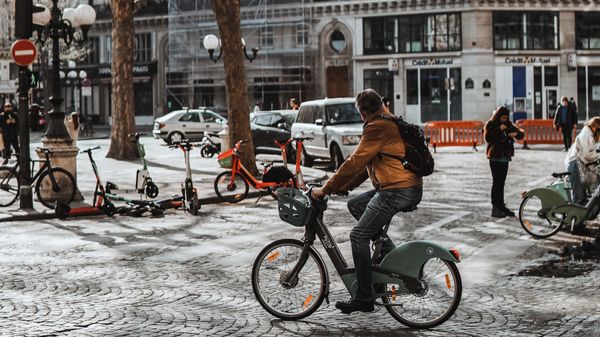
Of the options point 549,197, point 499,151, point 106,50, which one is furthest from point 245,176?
point 106,50

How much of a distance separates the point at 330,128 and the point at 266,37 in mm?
32473

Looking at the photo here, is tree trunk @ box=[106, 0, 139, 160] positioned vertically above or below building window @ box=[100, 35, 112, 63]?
below

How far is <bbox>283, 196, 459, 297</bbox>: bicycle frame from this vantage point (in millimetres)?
7281

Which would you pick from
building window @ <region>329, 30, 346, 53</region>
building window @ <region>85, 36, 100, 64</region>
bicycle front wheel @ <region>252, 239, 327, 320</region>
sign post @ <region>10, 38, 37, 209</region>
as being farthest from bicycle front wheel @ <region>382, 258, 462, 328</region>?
building window @ <region>85, 36, 100, 64</region>

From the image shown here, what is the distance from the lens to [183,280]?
31.9 ft

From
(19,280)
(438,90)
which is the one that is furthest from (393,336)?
(438,90)

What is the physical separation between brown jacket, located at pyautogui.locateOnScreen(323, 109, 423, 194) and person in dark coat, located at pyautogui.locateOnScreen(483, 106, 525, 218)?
786 centimetres

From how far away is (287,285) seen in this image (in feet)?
25.3

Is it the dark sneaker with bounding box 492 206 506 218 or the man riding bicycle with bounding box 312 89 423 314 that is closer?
the man riding bicycle with bounding box 312 89 423 314

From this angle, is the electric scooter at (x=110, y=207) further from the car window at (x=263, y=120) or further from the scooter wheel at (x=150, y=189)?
the car window at (x=263, y=120)

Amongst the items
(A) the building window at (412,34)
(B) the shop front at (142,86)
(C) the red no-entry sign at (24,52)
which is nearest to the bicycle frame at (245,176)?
(C) the red no-entry sign at (24,52)

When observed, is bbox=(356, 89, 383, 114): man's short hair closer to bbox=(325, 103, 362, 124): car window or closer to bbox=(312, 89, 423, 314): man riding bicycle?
bbox=(312, 89, 423, 314): man riding bicycle

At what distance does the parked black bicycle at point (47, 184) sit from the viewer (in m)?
16.7

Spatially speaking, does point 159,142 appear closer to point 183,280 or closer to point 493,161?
point 493,161
